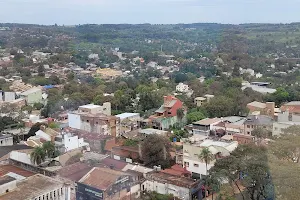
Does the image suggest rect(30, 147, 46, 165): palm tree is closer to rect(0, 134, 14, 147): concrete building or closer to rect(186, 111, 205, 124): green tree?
rect(0, 134, 14, 147): concrete building

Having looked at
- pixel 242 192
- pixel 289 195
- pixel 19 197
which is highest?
pixel 289 195

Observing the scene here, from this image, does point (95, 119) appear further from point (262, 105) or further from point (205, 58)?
point (205, 58)

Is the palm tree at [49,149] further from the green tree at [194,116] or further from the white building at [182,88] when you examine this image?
the white building at [182,88]

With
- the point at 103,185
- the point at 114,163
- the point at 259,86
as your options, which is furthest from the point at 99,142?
the point at 259,86

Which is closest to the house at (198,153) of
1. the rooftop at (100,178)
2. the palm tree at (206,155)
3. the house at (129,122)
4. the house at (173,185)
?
the palm tree at (206,155)

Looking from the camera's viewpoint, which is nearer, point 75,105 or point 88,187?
point 88,187

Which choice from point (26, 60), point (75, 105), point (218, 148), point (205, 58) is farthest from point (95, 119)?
point (205, 58)
